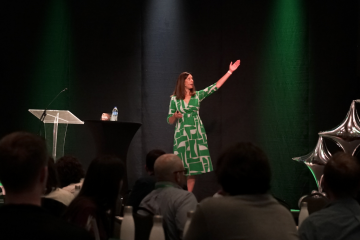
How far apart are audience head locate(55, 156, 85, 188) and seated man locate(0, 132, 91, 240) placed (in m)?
1.89

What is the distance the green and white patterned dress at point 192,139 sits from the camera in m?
5.76

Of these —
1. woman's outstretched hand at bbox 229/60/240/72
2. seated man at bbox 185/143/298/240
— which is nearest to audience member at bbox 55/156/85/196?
seated man at bbox 185/143/298/240

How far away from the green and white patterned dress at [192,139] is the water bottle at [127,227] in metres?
3.67

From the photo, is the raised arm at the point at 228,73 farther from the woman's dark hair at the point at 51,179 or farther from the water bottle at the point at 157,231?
the water bottle at the point at 157,231

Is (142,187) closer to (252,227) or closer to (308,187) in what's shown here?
(252,227)

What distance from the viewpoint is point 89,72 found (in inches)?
256

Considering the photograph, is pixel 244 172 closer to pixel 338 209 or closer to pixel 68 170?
pixel 338 209

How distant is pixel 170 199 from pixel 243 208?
35.7 inches

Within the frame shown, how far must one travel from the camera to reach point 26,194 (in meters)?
1.26

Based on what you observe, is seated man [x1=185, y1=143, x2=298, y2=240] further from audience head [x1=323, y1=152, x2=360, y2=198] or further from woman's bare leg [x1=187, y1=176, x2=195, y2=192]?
woman's bare leg [x1=187, y1=176, x2=195, y2=192]

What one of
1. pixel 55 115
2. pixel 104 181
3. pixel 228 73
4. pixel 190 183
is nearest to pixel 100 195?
pixel 104 181

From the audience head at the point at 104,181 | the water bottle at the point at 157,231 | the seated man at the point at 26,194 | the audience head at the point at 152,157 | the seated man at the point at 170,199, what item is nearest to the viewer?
the seated man at the point at 26,194

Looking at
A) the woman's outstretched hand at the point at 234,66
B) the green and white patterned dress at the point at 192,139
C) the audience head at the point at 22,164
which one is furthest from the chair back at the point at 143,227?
the woman's outstretched hand at the point at 234,66

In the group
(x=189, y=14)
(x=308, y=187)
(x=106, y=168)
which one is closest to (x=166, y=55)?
(x=189, y=14)
